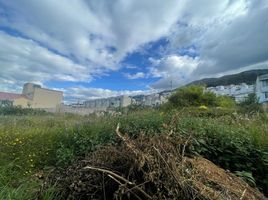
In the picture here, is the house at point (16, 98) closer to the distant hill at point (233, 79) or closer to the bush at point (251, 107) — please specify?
the bush at point (251, 107)

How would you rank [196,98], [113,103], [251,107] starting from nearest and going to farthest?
1. [251,107]
2. [113,103]
3. [196,98]

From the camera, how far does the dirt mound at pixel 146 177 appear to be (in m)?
2.27

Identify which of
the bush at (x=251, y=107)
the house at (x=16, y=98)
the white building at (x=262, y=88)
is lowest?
the bush at (x=251, y=107)

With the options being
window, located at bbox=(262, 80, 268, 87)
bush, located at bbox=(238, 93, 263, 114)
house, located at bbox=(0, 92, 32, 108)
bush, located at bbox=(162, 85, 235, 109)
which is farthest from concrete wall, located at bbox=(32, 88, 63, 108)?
window, located at bbox=(262, 80, 268, 87)

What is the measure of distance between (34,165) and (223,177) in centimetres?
321

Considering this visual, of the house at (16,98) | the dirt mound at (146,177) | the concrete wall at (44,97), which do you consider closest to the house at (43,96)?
the concrete wall at (44,97)

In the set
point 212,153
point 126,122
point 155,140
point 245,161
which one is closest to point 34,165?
point 126,122

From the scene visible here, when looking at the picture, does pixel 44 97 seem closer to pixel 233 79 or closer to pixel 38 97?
pixel 38 97

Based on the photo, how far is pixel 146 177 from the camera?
89.5 inches

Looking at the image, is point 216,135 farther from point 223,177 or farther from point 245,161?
point 223,177

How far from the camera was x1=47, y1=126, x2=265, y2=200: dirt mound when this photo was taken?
227 cm

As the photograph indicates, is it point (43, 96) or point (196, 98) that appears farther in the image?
point (43, 96)

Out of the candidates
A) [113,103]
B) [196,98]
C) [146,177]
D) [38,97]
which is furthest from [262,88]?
[146,177]

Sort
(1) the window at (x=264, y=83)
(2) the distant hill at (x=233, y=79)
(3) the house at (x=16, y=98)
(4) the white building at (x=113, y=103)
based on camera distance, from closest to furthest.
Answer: (4) the white building at (x=113, y=103) → (3) the house at (x=16, y=98) → (1) the window at (x=264, y=83) → (2) the distant hill at (x=233, y=79)
